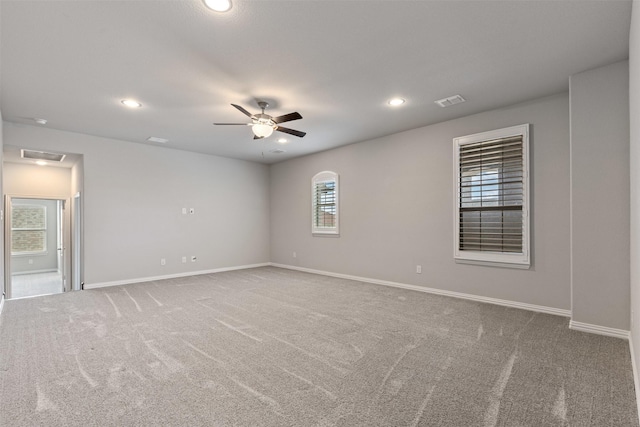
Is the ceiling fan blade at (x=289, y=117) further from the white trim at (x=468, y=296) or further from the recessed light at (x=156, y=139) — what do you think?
the white trim at (x=468, y=296)

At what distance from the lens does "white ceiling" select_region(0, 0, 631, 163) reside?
92.5 inches

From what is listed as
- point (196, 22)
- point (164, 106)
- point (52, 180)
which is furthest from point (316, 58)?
point (52, 180)

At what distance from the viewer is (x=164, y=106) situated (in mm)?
4254

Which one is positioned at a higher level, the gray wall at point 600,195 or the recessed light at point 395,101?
the recessed light at point 395,101

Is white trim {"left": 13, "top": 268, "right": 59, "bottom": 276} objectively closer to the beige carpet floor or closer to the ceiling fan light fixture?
the beige carpet floor

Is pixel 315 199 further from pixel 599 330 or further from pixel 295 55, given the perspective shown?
pixel 599 330

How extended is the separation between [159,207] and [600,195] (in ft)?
23.4

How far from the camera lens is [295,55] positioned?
9.69 ft

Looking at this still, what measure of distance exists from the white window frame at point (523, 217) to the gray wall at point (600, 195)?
756mm

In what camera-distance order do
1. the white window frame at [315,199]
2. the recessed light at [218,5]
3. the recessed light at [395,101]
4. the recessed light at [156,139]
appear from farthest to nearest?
1. the white window frame at [315,199]
2. the recessed light at [156,139]
3. the recessed light at [395,101]
4. the recessed light at [218,5]

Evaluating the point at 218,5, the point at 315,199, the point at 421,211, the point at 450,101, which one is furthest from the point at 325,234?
the point at 218,5

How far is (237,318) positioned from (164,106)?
305cm

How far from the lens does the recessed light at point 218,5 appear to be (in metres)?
2.20

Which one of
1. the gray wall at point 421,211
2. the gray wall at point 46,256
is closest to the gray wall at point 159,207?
the gray wall at point 421,211
